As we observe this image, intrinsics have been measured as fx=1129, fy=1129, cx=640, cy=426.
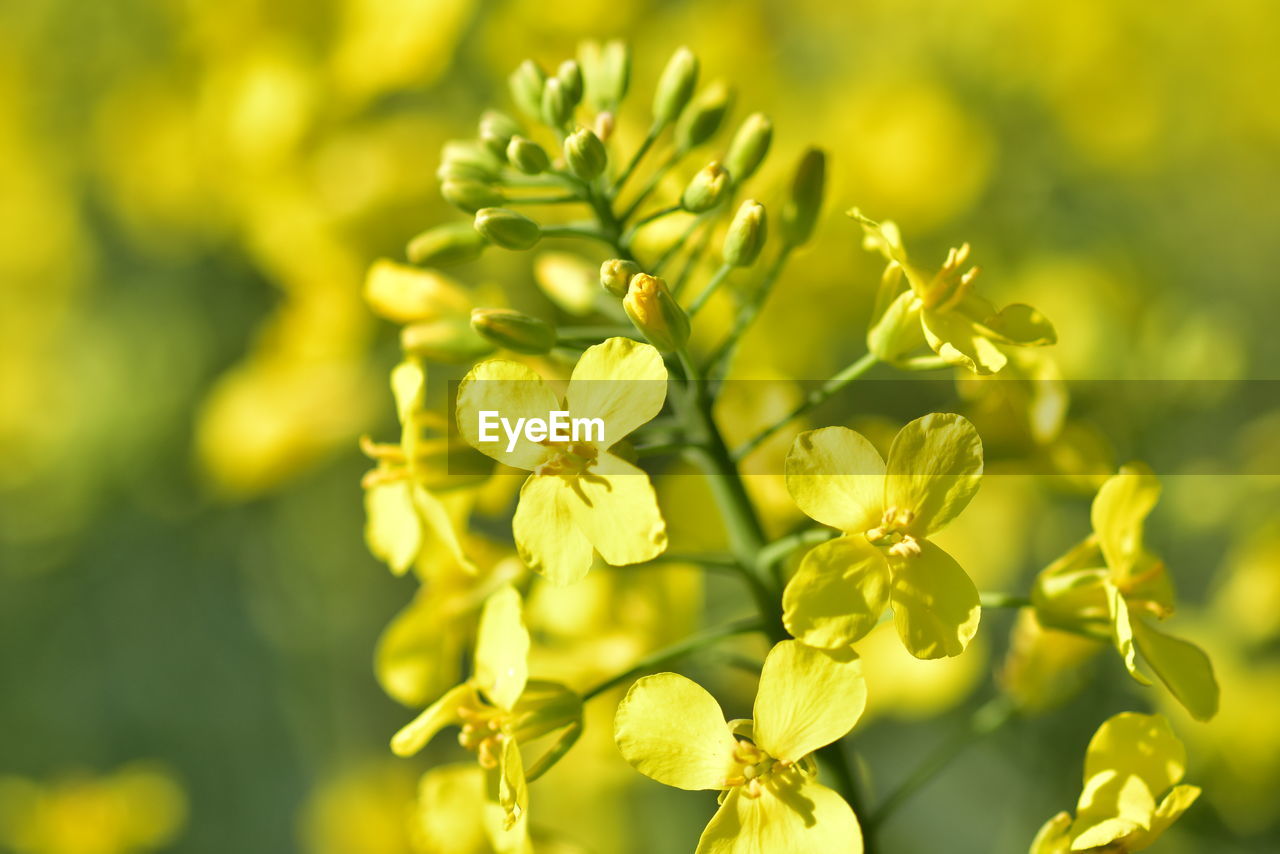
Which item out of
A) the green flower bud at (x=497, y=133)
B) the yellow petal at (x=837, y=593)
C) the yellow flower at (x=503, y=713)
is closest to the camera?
the yellow petal at (x=837, y=593)

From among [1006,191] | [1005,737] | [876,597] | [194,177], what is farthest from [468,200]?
[194,177]

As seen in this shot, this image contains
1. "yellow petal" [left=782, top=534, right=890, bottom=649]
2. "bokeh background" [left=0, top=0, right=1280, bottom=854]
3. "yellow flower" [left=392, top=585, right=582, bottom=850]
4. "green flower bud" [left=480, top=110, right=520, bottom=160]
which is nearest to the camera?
"yellow petal" [left=782, top=534, right=890, bottom=649]

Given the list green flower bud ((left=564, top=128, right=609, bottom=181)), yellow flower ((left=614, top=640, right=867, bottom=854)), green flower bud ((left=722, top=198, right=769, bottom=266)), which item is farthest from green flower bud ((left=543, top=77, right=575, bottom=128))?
yellow flower ((left=614, top=640, right=867, bottom=854))

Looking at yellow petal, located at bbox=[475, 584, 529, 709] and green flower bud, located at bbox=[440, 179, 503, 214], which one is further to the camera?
green flower bud, located at bbox=[440, 179, 503, 214]

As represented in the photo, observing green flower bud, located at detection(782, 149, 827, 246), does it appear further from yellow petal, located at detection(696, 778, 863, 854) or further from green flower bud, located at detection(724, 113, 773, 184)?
yellow petal, located at detection(696, 778, 863, 854)

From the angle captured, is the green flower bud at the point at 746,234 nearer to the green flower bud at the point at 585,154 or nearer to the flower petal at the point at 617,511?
the green flower bud at the point at 585,154

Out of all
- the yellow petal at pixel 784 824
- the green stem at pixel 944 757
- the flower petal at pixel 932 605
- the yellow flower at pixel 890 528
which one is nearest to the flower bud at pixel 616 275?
the yellow flower at pixel 890 528

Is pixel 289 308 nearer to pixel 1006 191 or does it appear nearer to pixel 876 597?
pixel 1006 191
